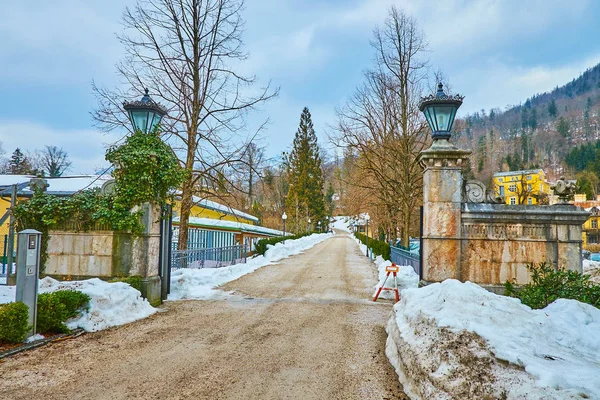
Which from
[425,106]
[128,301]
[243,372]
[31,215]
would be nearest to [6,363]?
[128,301]

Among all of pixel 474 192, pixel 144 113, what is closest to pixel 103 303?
pixel 144 113

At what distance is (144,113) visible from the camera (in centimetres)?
886

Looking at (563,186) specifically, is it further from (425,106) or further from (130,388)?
(130,388)

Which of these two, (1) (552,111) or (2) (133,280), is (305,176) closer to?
(2) (133,280)

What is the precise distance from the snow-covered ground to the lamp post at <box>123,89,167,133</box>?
3774 millimetres

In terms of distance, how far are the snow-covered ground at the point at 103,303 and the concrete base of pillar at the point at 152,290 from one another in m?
0.42

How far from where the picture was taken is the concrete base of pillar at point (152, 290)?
26.6 feet

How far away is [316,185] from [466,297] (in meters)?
55.3

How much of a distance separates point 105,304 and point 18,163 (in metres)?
71.0

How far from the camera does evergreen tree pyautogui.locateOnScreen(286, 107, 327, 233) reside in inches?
2138

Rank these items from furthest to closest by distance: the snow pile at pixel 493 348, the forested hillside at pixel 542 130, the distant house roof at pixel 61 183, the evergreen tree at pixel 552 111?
the evergreen tree at pixel 552 111
the forested hillside at pixel 542 130
the distant house roof at pixel 61 183
the snow pile at pixel 493 348

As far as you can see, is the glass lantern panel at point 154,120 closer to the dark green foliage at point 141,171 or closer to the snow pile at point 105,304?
the dark green foliage at point 141,171

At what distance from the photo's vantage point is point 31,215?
8.12 m

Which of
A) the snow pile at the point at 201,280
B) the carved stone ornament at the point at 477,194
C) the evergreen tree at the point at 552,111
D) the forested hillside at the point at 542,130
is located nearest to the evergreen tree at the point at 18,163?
the snow pile at the point at 201,280
